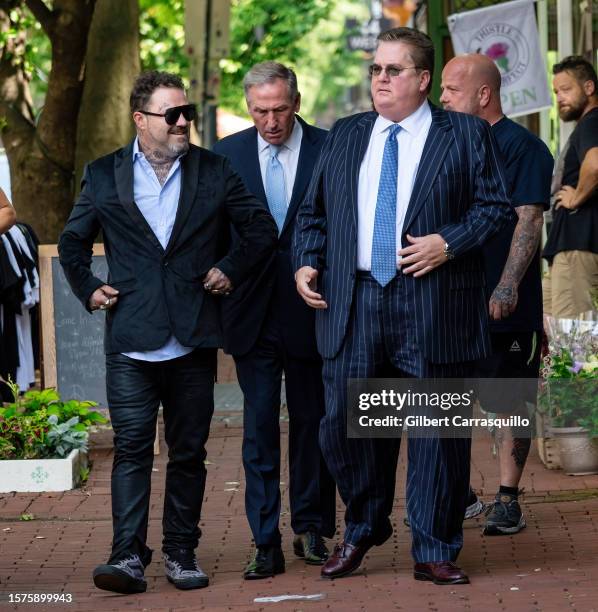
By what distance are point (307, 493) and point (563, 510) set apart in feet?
5.12

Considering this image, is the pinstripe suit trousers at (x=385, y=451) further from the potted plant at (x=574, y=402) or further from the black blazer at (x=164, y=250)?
the potted plant at (x=574, y=402)

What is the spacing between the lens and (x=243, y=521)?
7195 millimetres

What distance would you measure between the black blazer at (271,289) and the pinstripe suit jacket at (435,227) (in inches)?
10.6

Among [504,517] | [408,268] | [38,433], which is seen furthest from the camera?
[38,433]

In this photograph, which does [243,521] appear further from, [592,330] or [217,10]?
[217,10]

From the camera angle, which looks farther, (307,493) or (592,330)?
(592,330)

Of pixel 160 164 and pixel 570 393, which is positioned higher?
pixel 160 164

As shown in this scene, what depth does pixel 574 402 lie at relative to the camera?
793 centimetres

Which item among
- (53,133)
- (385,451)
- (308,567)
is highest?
(53,133)

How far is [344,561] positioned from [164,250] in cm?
146

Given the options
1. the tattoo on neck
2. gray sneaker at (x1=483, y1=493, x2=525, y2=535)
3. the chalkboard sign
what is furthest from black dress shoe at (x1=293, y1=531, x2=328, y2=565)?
the chalkboard sign

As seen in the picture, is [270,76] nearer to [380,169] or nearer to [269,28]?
[380,169]

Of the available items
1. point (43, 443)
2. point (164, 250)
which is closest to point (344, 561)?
point (164, 250)

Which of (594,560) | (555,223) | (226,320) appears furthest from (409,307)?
(555,223)
